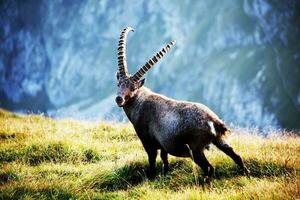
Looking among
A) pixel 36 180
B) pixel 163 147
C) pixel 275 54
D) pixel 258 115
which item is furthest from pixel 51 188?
pixel 275 54

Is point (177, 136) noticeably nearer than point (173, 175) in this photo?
Yes

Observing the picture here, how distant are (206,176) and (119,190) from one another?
6.84 ft

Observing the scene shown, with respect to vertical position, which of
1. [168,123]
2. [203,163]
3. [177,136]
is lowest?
Result: [203,163]

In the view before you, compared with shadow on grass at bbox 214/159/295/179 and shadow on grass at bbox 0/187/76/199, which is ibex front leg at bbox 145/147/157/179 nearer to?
shadow on grass at bbox 214/159/295/179

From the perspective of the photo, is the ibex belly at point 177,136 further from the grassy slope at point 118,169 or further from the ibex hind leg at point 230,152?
the grassy slope at point 118,169

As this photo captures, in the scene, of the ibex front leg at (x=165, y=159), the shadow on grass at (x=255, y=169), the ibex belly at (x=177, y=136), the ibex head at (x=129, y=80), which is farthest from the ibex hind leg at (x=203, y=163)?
the ibex head at (x=129, y=80)

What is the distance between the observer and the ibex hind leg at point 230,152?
10109mm

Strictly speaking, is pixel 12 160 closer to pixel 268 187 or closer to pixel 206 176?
pixel 206 176

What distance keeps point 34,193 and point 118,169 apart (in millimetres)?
2347

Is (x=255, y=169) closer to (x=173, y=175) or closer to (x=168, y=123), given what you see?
A: (x=173, y=175)

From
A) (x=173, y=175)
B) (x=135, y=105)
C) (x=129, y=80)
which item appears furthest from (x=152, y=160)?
(x=129, y=80)

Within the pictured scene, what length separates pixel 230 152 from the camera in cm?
1020

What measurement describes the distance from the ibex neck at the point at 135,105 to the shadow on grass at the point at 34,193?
2.86m

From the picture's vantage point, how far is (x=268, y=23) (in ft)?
650
